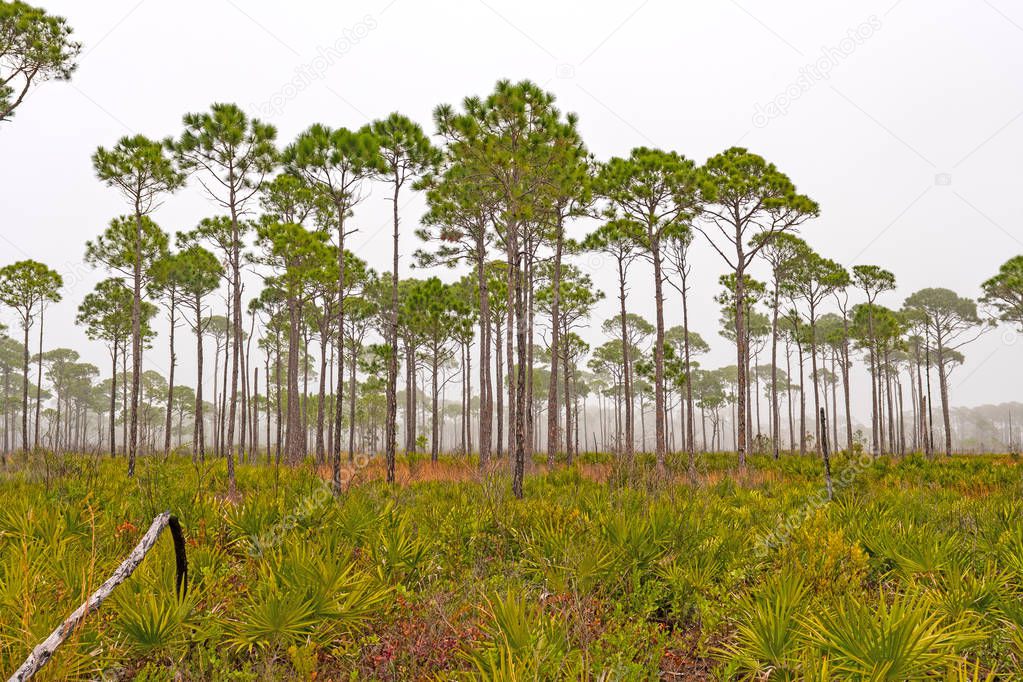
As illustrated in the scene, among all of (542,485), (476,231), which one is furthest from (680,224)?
(542,485)

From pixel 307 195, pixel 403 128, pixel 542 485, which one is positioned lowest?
pixel 542 485

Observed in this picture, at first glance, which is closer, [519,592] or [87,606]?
[87,606]

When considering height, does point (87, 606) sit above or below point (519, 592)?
above

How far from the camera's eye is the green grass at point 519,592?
354 cm

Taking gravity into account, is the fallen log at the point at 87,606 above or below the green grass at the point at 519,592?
above

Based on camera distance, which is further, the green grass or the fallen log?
the green grass

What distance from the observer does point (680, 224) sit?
2483 cm

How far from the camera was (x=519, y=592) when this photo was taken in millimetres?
4613

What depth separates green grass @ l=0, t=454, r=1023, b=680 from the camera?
3.54 m

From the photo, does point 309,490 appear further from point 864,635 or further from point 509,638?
point 864,635

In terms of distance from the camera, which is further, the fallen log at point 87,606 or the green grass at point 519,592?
the green grass at point 519,592

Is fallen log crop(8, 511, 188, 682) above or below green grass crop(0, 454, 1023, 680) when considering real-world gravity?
above

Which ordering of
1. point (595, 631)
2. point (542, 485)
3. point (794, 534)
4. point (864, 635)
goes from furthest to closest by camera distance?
point (542, 485)
point (794, 534)
point (595, 631)
point (864, 635)

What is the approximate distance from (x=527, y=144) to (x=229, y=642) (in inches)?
502
